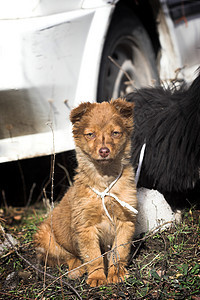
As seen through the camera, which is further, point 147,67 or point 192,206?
point 147,67

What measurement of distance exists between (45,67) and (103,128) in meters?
0.97

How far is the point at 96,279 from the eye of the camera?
2283mm

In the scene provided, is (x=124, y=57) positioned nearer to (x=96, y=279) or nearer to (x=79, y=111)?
(x=79, y=111)

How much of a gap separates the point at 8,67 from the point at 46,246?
1363mm

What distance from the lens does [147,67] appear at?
166 inches

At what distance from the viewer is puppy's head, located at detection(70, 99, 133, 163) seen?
2.18 meters

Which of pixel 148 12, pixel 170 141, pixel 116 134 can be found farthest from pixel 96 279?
pixel 148 12

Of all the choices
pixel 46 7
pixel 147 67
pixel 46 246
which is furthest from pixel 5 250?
pixel 147 67

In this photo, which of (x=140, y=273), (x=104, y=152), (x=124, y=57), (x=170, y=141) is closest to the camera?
(x=104, y=152)

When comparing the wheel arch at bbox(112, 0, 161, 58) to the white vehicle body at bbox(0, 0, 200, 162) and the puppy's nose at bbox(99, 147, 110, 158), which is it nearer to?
the white vehicle body at bbox(0, 0, 200, 162)

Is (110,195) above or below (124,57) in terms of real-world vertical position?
below

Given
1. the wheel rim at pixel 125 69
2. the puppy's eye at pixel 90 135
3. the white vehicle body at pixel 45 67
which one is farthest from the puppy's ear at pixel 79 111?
the wheel rim at pixel 125 69

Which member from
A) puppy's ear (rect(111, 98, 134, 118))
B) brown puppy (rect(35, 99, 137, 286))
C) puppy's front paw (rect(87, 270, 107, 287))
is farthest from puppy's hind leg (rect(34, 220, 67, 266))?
puppy's ear (rect(111, 98, 134, 118))

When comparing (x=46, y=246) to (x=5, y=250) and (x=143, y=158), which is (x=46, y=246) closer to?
(x=5, y=250)
